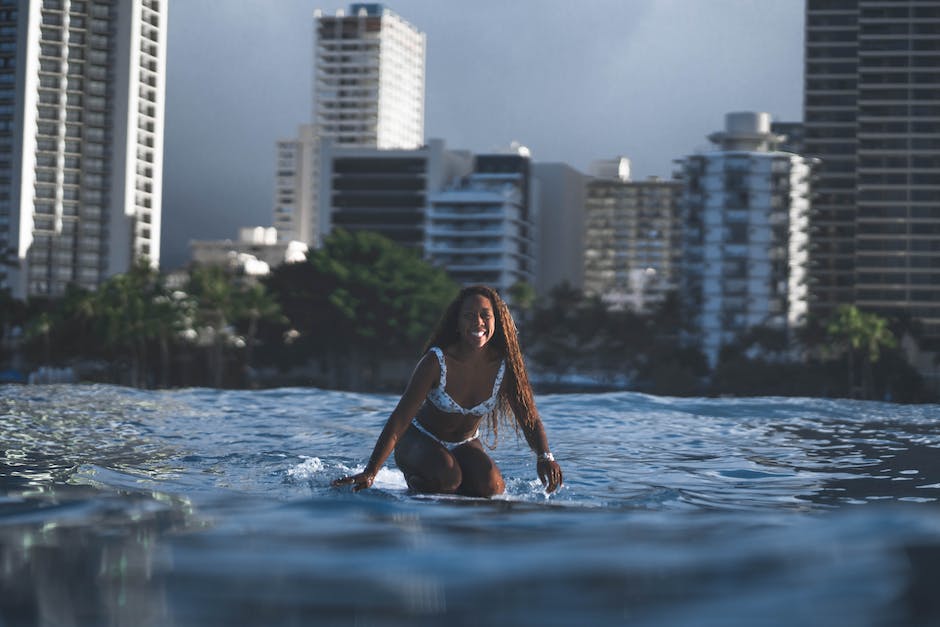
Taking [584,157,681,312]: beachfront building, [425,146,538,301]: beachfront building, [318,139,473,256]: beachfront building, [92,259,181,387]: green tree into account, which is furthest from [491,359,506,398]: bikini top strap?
[584,157,681,312]: beachfront building

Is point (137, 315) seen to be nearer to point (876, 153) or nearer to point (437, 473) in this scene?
point (437, 473)

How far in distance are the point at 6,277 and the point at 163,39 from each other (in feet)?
118

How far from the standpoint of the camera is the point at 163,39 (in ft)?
468

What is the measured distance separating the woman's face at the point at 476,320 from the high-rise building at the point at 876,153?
123729 millimetres

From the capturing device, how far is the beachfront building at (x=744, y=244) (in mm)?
116062

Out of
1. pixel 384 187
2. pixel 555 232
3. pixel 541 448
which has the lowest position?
pixel 541 448

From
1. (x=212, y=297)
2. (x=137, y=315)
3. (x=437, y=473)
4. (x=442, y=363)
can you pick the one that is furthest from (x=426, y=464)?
(x=137, y=315)

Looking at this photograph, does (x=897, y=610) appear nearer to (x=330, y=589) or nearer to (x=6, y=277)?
(x=330, y=589)

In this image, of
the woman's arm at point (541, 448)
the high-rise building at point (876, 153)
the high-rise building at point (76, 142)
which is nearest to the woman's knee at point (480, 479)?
the woman's arm at point (541, 448)

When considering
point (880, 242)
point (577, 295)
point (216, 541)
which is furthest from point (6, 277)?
point (216, 541)

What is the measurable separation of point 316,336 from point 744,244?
49425 mm

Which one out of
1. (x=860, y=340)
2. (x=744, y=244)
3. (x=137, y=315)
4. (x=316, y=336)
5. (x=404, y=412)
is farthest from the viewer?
(x=744, y=244)

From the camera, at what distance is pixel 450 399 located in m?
7.18

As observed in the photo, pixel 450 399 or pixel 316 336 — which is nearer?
pixel 450 399
